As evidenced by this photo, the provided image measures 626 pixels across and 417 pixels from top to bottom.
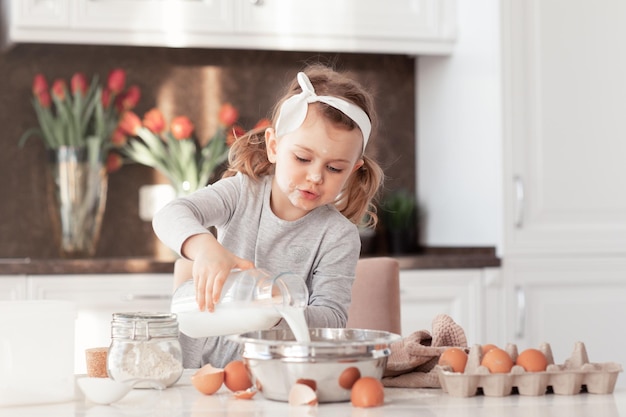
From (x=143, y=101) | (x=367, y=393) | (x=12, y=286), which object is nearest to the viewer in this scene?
(x=367, y=393)

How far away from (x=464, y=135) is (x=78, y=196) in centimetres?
131

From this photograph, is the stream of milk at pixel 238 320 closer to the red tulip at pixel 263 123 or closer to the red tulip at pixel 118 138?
the red tulip at pixel 263 123

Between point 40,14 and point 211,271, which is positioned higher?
point 40,14

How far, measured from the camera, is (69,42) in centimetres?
311

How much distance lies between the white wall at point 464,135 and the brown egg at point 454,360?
1902 millimetres

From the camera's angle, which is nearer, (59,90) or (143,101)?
(59,90)

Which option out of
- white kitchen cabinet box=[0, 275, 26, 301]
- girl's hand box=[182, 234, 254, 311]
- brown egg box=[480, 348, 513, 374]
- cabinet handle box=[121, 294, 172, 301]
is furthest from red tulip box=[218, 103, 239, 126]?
brown egg box=[480, 348, 513, 374]

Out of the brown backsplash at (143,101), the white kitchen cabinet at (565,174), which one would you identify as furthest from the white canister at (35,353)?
the brown backsplash at (143,101)

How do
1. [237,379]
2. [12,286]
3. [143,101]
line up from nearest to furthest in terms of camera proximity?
[237,379] → [12,286] → [143,101]

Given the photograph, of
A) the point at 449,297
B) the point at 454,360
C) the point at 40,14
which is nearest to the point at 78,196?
the point at 40,14

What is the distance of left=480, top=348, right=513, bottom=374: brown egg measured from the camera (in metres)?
1.20

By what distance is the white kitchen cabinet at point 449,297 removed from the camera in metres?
3.03

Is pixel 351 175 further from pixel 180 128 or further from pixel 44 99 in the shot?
pixel 44 99

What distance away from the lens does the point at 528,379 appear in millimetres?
1191
